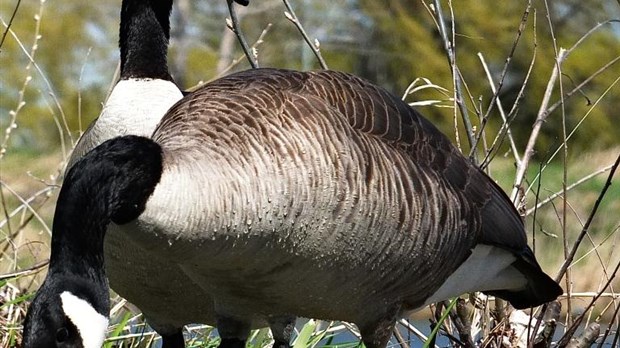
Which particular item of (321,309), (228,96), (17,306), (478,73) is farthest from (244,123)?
(478,73)

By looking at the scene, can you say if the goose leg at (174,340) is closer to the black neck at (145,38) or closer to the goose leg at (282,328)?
the goose leg at (282,328)

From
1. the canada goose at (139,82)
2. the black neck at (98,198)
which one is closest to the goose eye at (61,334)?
the black neck at (98,198)

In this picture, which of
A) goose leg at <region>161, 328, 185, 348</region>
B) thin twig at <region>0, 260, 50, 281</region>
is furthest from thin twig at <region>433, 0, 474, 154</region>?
thin twig at <region>0, 260, 50, 281</region>

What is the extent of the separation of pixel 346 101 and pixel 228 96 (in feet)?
1.57

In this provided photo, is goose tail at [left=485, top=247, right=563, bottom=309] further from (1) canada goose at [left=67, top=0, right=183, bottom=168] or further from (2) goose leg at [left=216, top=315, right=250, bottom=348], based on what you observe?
(1) canada goose at [left=67, top=0, right=183, bottom=168]

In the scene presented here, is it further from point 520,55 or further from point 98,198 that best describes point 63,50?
point 98,198

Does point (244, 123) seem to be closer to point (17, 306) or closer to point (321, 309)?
point (321, 309)

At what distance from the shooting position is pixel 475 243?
4191 mm

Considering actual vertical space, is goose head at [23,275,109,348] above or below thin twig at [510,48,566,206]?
below

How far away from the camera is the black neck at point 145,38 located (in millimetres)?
4168

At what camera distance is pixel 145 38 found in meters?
4.30

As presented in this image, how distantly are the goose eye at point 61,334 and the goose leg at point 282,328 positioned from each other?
1.61 meters

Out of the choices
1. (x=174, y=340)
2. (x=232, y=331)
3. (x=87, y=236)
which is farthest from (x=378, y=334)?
(x=87, y=236)

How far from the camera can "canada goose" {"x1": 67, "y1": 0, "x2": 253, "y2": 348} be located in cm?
381
